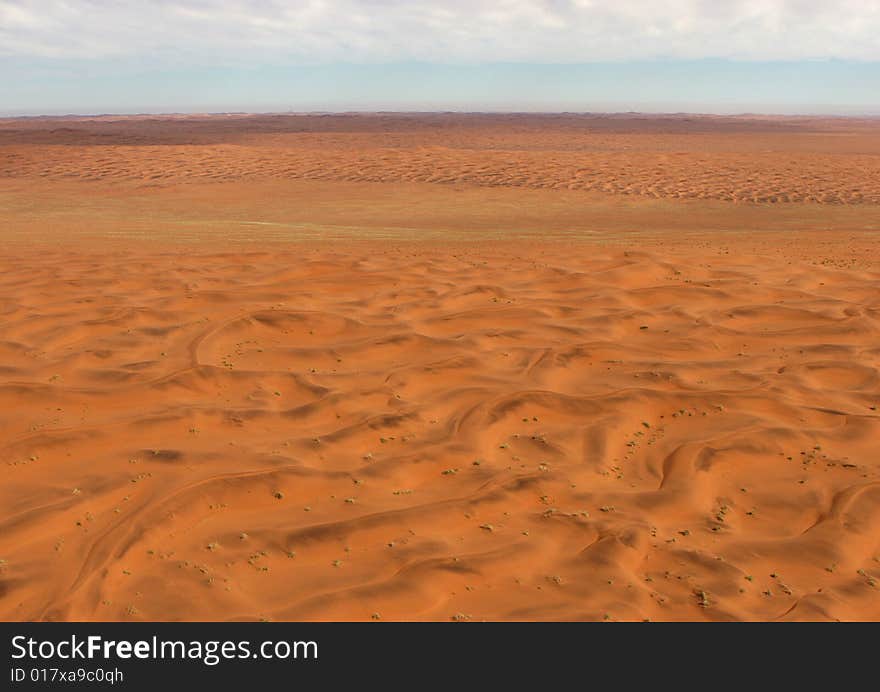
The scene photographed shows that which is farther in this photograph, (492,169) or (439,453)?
(492,169)

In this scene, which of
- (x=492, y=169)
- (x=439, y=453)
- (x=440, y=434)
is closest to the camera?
(x=439, y=453)

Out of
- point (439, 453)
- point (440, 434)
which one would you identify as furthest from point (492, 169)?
point (439, 453)

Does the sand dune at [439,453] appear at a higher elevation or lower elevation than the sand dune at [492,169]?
lower

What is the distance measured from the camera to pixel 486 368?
504 cm

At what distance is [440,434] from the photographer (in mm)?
4137

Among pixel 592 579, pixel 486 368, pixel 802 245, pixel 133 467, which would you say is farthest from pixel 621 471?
pixel 802 245

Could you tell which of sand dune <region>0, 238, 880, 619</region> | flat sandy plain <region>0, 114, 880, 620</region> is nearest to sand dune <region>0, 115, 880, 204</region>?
flat sandy plain <region>0, 114, 880, 620</region>

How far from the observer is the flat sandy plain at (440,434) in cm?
293

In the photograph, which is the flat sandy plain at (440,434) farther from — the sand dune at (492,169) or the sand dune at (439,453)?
the sand dune at (492,169)

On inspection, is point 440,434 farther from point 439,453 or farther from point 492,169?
point 492,169

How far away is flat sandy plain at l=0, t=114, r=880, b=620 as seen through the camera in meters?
2.93

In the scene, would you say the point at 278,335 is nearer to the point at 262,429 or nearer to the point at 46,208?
the point at 262,429

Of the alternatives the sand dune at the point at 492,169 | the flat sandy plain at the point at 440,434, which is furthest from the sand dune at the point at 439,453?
the sand dune at the point at 492,169
